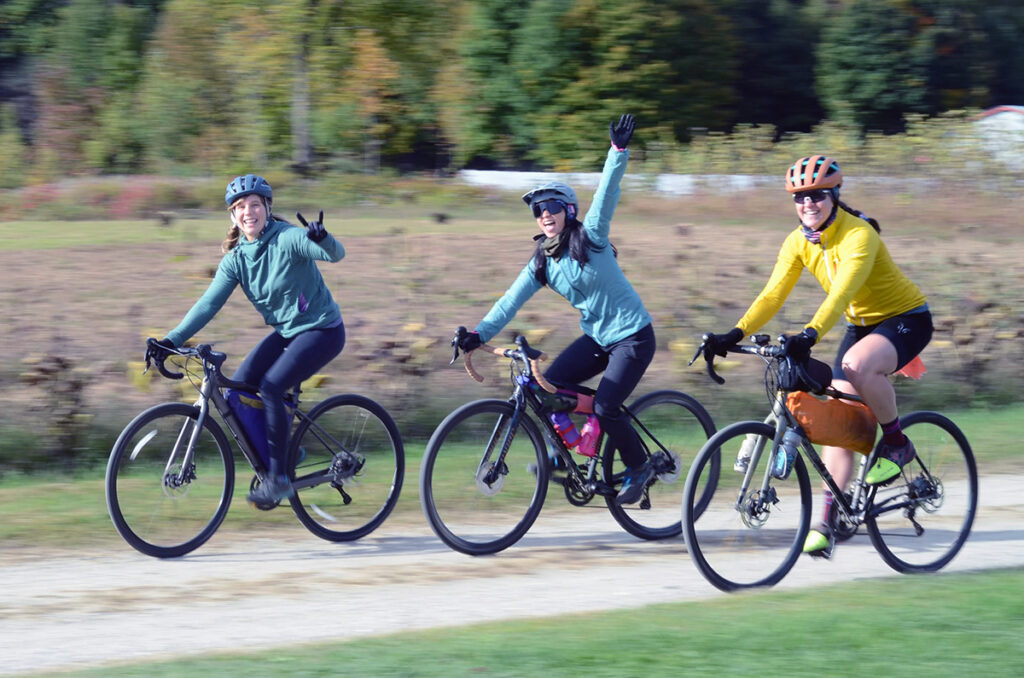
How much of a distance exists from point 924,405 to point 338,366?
5.08 m

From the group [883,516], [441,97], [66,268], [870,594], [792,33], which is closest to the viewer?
[870,594]

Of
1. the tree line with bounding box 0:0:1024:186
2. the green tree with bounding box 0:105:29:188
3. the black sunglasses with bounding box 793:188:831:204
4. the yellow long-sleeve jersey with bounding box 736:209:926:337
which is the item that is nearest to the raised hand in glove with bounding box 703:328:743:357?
the yellow long-sleeve jersey with bounding box 736:209:926:337

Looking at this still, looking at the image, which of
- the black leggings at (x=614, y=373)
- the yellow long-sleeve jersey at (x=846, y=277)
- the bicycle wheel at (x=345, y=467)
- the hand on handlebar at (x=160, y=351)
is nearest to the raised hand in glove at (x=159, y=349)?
the hand on handlebar at (x=160, y=351)

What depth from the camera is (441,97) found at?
122 feet

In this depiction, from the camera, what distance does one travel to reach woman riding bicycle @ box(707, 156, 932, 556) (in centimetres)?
662

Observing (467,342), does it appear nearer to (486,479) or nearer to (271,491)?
(486,479)

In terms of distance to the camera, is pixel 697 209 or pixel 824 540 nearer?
pixel 824 540

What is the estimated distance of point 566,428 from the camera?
7348 millimetres

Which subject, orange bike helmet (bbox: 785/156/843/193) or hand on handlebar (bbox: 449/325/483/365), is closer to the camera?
orange bike helmet (bbox: 785/156/843/193)

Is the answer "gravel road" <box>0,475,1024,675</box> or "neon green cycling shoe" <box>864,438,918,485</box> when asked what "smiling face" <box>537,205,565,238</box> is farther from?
"neon green cycling shoe" <box>864,438,918,485</box>

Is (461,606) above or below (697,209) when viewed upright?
above

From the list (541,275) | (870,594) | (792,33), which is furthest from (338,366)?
(792,33)

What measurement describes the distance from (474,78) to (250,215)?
32.7 m

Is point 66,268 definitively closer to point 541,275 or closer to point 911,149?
point 541,275
